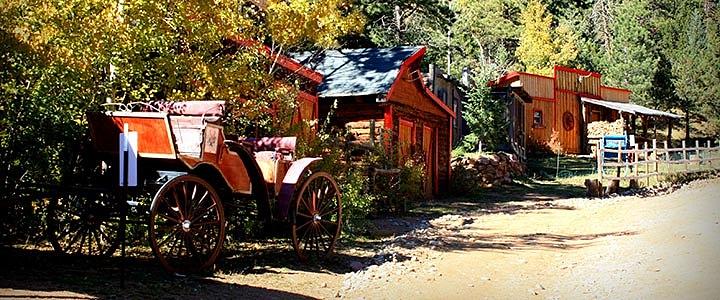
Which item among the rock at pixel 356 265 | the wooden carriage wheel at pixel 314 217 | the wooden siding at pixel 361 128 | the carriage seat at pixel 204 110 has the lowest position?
the rock at pixel 356 265

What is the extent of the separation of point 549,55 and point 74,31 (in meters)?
42.0

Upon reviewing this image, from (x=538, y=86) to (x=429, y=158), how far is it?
691 inches

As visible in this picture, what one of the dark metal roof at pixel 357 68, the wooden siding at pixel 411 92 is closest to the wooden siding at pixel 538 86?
the wooden siding at pixel 411 92

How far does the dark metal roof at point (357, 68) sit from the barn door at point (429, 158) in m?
3.10

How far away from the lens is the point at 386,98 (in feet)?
68.8

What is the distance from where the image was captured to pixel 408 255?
11.7 meters

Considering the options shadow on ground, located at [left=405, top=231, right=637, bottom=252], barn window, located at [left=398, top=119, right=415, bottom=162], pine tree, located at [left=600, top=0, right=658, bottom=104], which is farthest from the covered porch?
shadow on ground, located at [left=405, top=231, right=637, bottom=252]

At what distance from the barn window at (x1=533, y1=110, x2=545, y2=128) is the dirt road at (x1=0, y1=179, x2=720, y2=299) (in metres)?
Result: 25.0

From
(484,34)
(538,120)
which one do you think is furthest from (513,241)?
(484,34)

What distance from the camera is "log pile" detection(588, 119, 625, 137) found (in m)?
40.5

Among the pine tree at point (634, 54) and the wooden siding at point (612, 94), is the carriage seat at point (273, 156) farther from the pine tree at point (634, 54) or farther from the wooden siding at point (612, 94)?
the pine tree at point (634, 54)

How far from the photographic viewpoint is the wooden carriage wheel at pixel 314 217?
34.4ft

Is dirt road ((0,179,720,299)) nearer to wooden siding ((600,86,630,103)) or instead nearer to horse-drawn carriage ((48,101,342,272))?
horse-drawn carriage ((48,101,342,272))

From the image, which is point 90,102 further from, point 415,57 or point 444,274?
point 415,57
